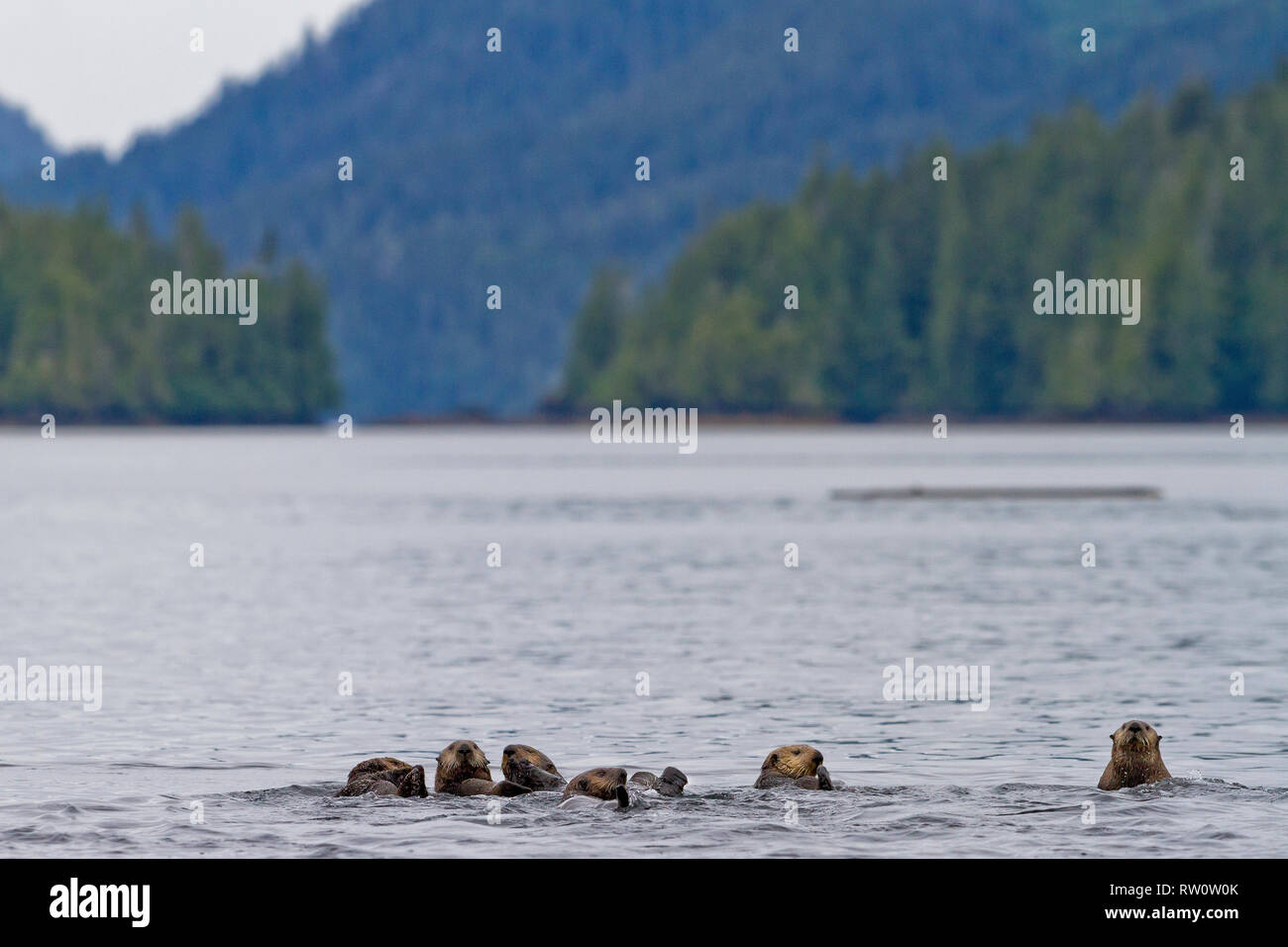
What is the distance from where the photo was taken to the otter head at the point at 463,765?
2656 cm

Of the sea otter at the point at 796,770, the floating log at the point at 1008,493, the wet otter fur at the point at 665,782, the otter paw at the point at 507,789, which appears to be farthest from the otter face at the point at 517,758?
the floating log at the point at 1008,493

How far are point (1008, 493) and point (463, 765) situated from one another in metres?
77.7

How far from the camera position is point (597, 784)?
85.3 feet

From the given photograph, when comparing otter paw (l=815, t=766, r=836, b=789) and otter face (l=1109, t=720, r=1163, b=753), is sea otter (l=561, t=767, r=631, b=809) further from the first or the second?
otter face (l=1109, t=720, r=1163, b=753)

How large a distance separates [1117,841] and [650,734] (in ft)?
35.3

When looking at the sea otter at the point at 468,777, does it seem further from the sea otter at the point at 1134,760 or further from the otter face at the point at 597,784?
the sea otter at the point at 1134,760

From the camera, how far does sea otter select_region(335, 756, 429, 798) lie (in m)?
26.5

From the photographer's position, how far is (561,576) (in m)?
64.9

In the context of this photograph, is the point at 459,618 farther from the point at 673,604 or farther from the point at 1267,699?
the point at 1267,699

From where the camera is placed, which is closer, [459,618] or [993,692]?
[993,692]

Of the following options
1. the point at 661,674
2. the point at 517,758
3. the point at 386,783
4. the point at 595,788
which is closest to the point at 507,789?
the point at 517,758

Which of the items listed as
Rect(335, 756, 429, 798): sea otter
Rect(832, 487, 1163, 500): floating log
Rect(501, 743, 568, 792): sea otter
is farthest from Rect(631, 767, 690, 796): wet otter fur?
Rect(832, 487, 1163, 500): floating log

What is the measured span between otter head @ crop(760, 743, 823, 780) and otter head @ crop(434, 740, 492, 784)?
11.9ft
